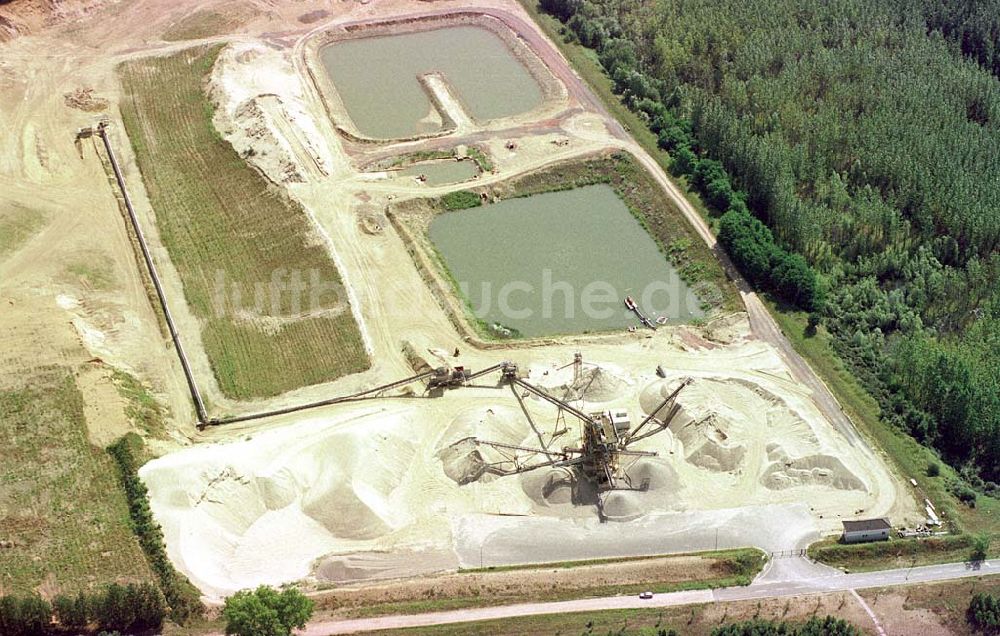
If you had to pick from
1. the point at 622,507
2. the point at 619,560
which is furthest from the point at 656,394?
the point at 619,560

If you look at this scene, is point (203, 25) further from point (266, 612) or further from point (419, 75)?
point (266, 612)

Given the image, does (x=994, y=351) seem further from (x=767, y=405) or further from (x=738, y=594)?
(x=738, y=594)

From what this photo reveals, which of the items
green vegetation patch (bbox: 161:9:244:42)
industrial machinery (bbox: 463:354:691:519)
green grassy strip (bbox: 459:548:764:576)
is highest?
green vegetation patch (bbox: 161:9:244:42)

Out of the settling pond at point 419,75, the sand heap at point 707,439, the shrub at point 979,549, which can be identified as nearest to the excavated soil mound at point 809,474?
the sand heap at point 707,439

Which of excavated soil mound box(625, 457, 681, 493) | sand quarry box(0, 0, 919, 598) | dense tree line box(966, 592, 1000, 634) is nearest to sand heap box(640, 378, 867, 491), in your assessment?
sand quarry box(0, 0, 919, 598)

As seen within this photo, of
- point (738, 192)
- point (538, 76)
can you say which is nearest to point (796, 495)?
point (738, 192)

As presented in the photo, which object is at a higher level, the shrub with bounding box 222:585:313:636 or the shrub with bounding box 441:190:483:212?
the shrub with bounding box 441:190:483:212

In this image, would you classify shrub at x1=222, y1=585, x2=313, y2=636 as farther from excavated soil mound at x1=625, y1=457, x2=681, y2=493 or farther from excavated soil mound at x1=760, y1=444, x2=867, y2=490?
excavated soil mound at x1=760, y1=444, x2=867, y2=490

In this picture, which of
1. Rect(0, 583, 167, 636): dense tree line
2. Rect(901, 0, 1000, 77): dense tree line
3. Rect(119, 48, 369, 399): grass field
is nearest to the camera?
Rect(0, 583, 167, 636): dense tree line
